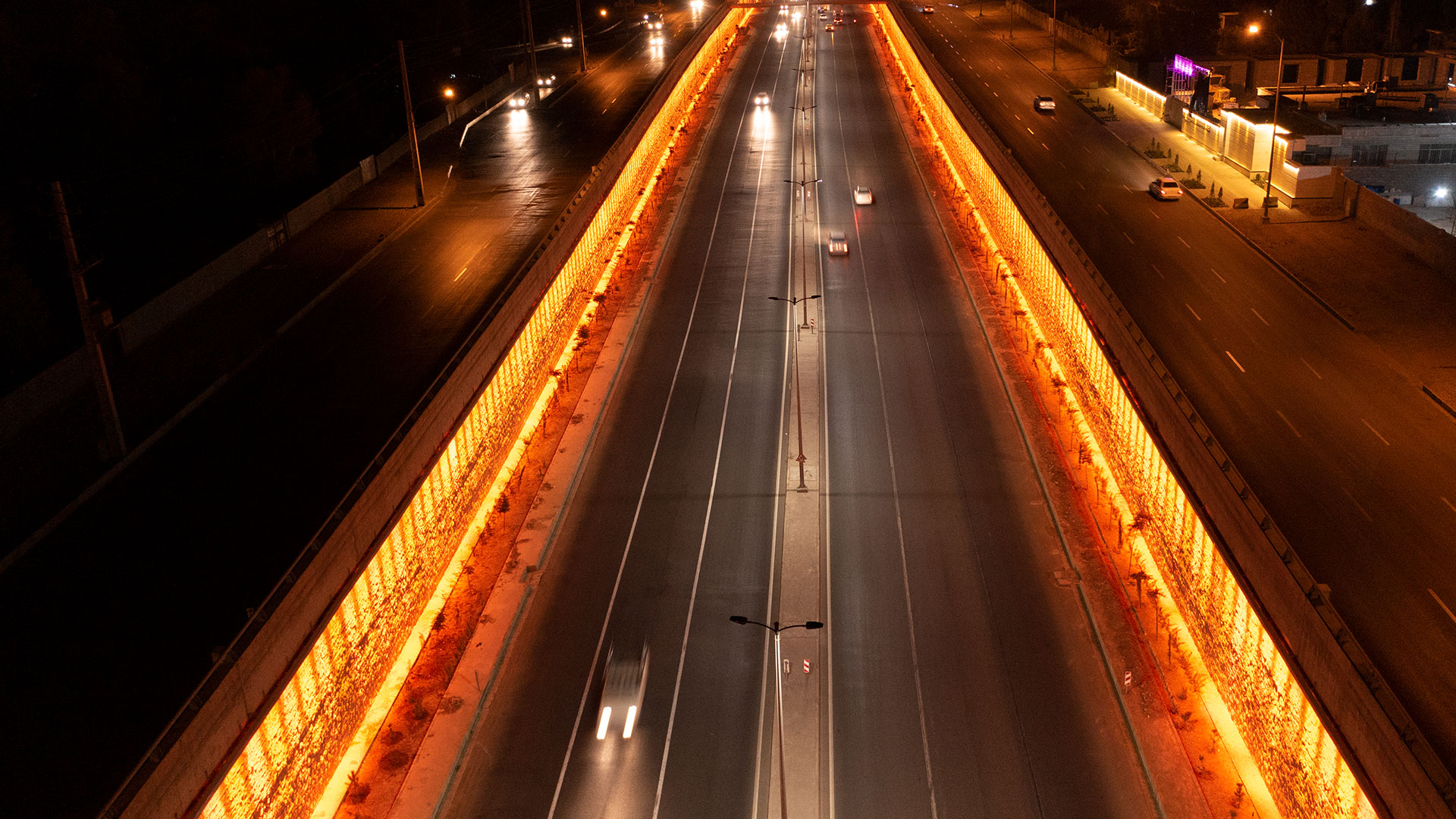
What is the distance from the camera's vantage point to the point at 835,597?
30.5 metres

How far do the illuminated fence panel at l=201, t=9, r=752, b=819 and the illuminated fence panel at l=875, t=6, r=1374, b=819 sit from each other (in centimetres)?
1863

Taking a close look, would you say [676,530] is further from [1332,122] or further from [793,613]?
[1332,122]

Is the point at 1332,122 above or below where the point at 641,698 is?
above

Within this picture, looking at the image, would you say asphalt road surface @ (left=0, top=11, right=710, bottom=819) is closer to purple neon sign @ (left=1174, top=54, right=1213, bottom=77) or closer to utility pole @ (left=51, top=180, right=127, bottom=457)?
Answer: utility pole @ (left=51, top=180, right=127, bottom=457)

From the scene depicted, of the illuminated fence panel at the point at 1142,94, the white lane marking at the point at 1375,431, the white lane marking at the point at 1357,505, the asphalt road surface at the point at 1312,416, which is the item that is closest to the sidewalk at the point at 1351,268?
the asphalt road surface at the point at 1312,416

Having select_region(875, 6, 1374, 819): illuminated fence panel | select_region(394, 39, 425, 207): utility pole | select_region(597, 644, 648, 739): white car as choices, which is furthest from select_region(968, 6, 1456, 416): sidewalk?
select_region(394, 39, 425, 207): utility pole

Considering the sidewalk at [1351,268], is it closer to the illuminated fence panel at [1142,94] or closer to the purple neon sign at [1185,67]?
the illuminated fence panel at [1142,94]

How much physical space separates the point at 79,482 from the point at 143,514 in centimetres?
Result: 406

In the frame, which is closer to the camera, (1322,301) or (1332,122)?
(1322,301)

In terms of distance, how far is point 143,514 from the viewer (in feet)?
92.3

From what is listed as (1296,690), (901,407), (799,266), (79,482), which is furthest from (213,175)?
(1296,690)

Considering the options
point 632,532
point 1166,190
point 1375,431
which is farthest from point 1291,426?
point 1166,190

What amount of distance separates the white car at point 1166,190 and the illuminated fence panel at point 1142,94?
20.8 meters

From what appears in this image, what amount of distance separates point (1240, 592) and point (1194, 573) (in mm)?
3363
